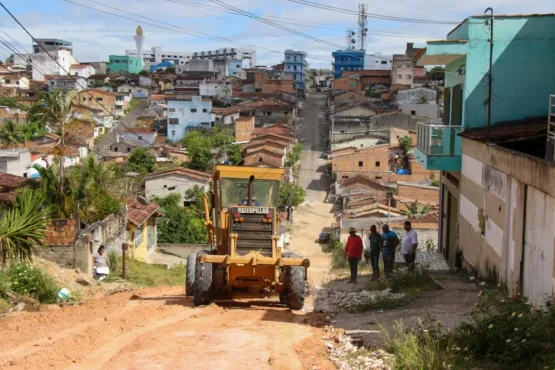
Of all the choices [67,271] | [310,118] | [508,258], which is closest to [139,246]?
[67,271]

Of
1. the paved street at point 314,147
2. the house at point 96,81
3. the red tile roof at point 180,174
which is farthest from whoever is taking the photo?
the house at point 96,81

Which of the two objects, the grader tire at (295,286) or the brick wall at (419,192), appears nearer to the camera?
the grader tire at (295,286)

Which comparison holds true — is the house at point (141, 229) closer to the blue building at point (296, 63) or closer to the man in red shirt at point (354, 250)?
the man in red shirt at point (354, 250)

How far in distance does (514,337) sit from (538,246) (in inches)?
127

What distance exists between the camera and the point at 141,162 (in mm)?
60031

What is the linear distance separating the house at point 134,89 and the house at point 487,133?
290 ft

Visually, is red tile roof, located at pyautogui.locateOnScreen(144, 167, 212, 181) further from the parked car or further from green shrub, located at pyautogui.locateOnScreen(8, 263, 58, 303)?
green shrub, located at pyautogui.locateOnScreen(8, 263, 58, 303)

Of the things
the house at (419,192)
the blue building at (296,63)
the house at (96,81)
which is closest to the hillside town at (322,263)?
the house at (419,192)

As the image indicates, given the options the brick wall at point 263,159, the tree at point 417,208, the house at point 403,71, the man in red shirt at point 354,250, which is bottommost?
the tree at point 417,208

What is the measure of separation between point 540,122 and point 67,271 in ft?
39.5

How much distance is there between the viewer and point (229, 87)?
100375 mm

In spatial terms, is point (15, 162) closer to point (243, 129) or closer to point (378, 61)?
point (243, 129)

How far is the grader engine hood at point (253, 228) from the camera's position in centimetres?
1350

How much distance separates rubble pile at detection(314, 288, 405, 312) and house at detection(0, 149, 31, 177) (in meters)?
34.1
